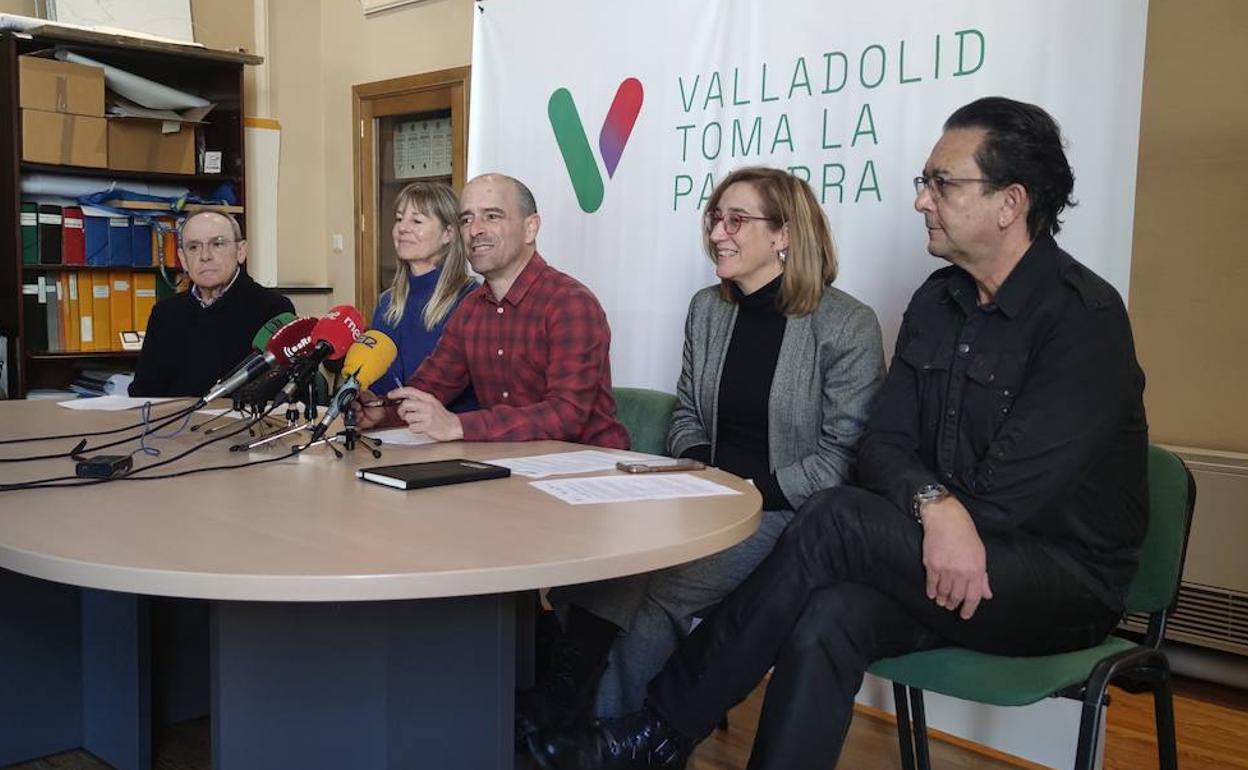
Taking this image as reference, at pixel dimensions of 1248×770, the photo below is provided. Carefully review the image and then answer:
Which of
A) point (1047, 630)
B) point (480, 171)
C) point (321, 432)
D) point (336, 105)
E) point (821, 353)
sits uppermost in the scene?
point (336, 105)

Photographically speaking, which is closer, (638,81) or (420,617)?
(420,617)

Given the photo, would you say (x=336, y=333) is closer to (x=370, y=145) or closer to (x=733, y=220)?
(x=733, y=220)

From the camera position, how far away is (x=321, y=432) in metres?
2.08

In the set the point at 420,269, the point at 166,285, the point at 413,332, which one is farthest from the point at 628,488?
the point at 166,285

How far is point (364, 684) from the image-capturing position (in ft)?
5.07

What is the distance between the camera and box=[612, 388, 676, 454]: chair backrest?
2635 millimetres

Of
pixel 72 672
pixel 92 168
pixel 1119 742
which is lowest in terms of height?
pixel 1119 742

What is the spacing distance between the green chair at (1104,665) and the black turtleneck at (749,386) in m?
0.62

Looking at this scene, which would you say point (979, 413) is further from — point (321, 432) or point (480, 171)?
point (480, 171)

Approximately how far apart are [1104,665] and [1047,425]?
39 cm

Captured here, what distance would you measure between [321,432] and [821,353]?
3.38ft

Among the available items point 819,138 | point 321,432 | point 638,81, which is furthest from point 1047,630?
point 638,81

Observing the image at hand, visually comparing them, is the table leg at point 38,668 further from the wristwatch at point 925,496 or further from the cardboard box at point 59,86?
the cardboard box at point 59,86

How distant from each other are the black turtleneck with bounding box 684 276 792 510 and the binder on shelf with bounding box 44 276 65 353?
353 cm
